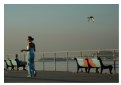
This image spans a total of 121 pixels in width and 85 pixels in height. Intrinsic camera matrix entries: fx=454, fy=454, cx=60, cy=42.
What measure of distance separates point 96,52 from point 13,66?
239 inches

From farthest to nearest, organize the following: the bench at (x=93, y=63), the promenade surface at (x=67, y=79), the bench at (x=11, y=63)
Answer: the bench at (x=11, y=63) → the bench at (x=93, y=63) → the promenade surface at (x=67, y=79)

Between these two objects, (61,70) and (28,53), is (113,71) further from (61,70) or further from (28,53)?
(28,53)

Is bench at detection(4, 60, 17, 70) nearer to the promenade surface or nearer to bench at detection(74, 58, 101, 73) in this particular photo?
bench at detection(74, 58, 101, 73)

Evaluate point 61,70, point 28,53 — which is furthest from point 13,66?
point 28,53

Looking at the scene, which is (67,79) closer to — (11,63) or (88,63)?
(88,63)

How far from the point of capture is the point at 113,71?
1892cm

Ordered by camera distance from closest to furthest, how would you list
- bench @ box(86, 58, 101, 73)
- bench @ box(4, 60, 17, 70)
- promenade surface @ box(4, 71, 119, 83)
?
promenade surface @ box(4, 71, 119, 83) → bench @ box(86, 58, 101, 73) → bench @ box(4, 60, 17, 70)

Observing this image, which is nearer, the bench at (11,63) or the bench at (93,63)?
the bench at (93,63)

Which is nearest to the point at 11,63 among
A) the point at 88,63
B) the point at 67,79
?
the point at 88,63

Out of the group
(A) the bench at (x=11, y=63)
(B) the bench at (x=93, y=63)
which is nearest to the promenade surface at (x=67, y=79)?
(B) the bench at (x=93, y=63)

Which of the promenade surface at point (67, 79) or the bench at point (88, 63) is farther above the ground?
the bench at point (88, 63)

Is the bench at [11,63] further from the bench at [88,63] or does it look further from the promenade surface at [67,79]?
the promenade surface at [67,79]

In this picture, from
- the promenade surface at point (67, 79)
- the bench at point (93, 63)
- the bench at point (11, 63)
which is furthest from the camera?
the bench at point (11, 63)

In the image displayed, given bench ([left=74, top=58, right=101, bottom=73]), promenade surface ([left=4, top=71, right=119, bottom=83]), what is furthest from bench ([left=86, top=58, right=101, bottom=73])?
promenade surface ([left=4, top=71, right=119, bottom=83])
